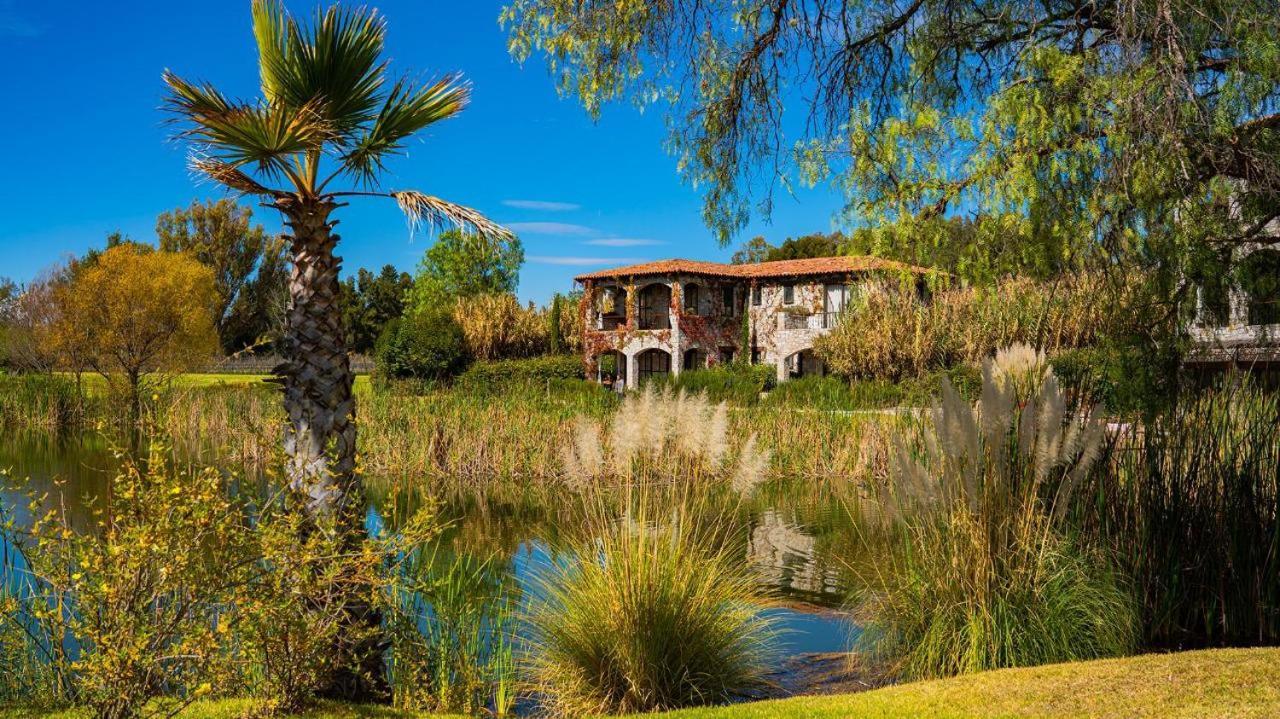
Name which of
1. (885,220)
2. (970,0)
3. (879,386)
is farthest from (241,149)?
(879,386)

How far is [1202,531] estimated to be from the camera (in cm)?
610

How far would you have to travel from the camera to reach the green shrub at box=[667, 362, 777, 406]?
27828mm

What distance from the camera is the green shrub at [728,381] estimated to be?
2783 cm

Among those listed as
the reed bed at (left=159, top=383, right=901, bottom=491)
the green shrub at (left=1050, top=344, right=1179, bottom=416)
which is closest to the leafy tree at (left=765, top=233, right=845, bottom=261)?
the reed bed at (left=159, top=383, right=901, bottom=491)

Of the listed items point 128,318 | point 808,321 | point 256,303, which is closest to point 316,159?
point 128,318

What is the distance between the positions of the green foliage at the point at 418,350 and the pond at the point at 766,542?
19.3 m

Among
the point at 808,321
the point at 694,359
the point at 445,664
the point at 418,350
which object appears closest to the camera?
the point at 445,664

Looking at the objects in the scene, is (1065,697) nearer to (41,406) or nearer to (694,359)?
(41,406)

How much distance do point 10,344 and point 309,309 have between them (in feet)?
120

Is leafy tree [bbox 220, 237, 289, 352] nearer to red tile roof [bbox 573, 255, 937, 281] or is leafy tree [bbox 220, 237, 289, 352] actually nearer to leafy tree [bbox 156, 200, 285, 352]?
leafy tree [bbox 156, 200, 285, 352]

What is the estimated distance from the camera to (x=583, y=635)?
5629mm

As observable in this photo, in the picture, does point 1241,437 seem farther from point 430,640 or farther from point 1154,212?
point 430,640

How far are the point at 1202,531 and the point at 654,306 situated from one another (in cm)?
3774

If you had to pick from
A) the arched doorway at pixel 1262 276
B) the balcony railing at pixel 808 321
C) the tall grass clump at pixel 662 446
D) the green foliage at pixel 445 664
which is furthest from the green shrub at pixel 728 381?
the green foliage at pixel 445 664
